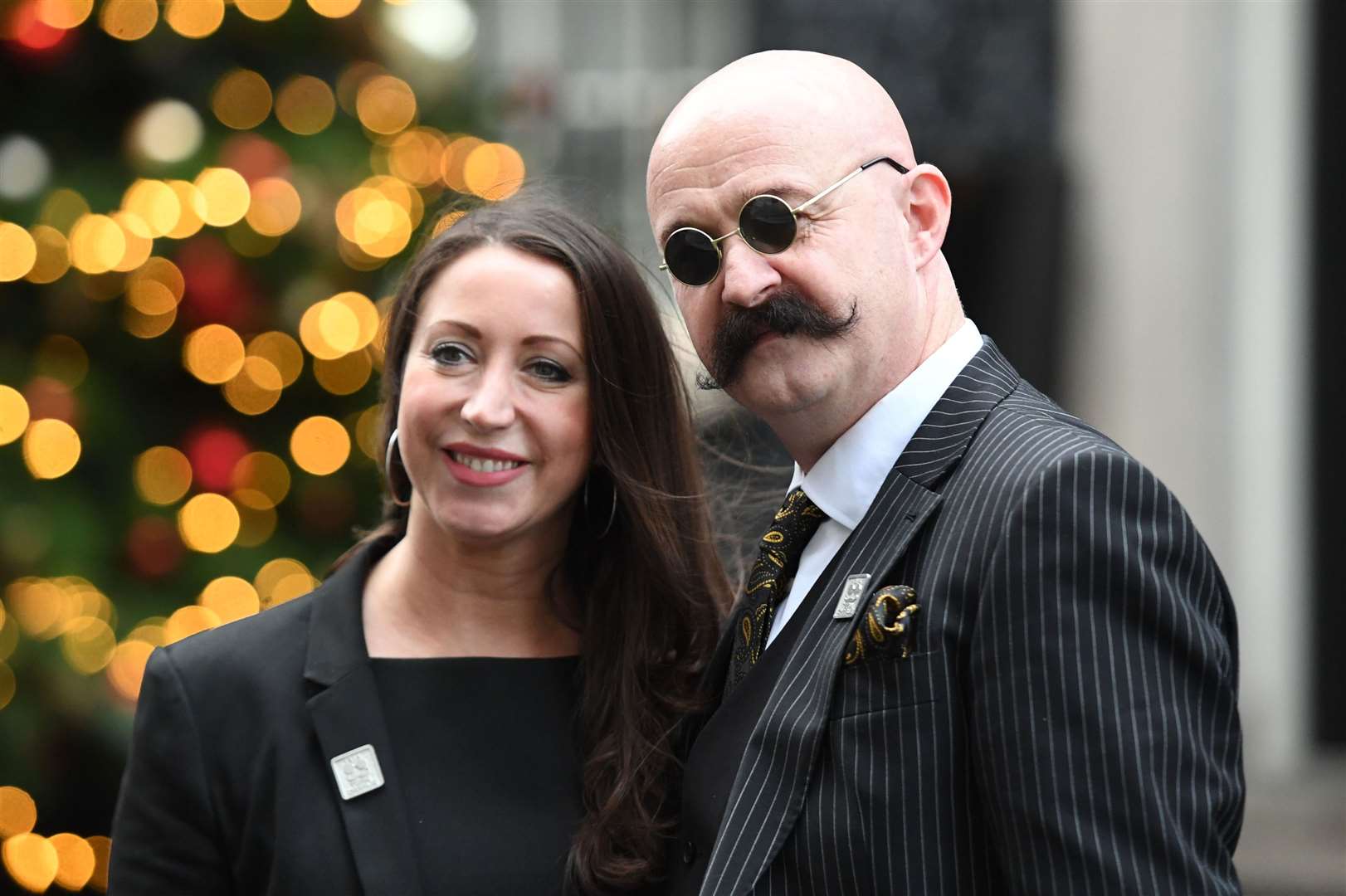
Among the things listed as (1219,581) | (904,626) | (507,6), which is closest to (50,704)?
(904,626)

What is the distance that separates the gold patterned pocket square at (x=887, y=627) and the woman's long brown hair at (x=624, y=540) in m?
0.82

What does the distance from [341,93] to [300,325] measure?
80 centimetres

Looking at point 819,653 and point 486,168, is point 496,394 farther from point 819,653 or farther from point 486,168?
point 486,168

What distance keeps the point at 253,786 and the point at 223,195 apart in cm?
261

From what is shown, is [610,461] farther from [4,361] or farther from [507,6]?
[507,6]

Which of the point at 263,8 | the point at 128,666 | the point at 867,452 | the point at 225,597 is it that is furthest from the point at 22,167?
the point at 867,452

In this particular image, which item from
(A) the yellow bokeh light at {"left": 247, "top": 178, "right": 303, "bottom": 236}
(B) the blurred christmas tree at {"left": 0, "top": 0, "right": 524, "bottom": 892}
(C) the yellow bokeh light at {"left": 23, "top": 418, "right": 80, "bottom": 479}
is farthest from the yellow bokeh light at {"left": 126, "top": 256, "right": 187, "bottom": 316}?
(C) the yellow bokeh light at {"left": 23, "top": 418, "right": 80, "bottom": 479}

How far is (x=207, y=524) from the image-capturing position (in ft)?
17.7

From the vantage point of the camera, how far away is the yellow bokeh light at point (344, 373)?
550 cm

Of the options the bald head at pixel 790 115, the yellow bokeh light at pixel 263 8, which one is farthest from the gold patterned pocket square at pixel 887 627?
the yellow bokeh light at pixel 263 8

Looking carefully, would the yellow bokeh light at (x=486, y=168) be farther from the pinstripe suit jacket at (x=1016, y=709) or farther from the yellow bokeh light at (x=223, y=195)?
the pinstripe suit jacket at (x=1016, y=709)

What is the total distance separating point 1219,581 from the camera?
2453 mm

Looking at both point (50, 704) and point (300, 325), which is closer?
point (50, 704)

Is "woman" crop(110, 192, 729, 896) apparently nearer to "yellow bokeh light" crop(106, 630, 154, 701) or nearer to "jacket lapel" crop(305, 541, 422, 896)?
"jacket lapel" crop(305, 541, 422, 896)
